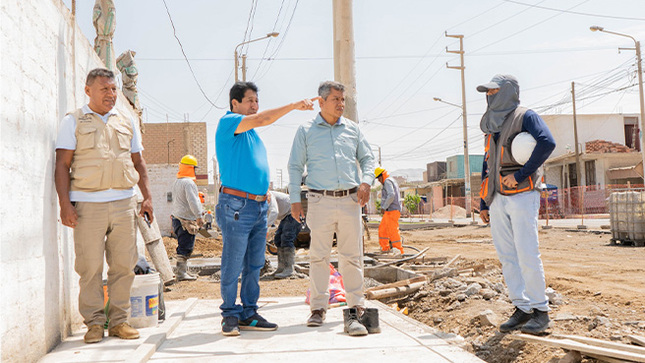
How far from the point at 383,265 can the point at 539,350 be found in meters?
5.43

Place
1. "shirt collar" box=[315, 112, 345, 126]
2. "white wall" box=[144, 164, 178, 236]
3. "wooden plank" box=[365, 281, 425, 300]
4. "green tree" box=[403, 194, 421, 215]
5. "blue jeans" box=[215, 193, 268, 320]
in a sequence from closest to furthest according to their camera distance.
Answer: "blue jeans" box=[215, 193, 268, 320], "shirt collar" box=[315, 112, 345, 126], "wooden plank" box=[365, 281, 425, 300], "white wall" box=[144, 164, 178, 236], "green tree" box=[403, 194, 421, 215]

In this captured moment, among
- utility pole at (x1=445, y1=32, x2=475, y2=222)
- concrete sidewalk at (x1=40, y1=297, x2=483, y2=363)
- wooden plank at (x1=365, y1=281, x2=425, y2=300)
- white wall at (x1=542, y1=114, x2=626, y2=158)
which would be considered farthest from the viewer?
white wall at (x1=542, y1=114, x2=626, y2=158)

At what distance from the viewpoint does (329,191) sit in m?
5.02

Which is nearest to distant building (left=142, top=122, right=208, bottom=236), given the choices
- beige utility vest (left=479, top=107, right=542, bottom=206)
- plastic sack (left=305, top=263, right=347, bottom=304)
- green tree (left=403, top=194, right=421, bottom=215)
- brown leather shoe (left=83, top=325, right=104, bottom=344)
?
green tree (left=403, top=194, right=421, bottom=215)

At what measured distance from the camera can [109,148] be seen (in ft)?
14.5

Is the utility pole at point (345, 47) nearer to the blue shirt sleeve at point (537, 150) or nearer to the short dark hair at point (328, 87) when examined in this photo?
the short dark hair at point (328, 87)

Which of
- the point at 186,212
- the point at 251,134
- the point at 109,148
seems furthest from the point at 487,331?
the point at 186,212

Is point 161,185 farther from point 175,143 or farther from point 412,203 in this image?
point 412,203

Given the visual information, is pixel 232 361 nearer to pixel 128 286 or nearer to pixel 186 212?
pixel 128 286

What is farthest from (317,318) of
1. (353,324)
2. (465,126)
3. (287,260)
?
(465,126)

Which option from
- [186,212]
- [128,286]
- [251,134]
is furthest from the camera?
[186,212]

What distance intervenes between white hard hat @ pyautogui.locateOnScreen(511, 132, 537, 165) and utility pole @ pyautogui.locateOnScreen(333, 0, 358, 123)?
2.60m

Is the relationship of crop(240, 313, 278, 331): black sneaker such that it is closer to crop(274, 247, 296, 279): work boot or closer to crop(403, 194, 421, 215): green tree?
crop(274, 247, 296, 279): work boot

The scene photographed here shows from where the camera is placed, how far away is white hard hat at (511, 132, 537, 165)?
15.0ft
